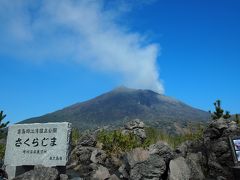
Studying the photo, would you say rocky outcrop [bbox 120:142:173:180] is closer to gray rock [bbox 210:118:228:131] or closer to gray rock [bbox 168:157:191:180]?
gray rock [bbox 168:157:191:180]

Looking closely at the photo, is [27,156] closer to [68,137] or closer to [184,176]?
[68,137]

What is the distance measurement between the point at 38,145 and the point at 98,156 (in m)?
3.19

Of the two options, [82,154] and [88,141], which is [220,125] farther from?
[88,141]

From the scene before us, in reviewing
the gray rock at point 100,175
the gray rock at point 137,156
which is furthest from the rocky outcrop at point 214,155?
the gray rock at point 100,175

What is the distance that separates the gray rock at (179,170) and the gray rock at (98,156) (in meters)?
4.52

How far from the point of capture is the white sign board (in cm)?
1163

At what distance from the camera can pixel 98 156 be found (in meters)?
14.2

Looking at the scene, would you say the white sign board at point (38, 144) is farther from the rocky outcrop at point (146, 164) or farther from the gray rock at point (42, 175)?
the rocky outcrop at point (146, 164)

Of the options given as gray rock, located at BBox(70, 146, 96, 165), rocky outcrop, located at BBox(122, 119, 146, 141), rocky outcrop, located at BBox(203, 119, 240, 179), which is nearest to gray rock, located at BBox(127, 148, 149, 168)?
rocky outcrop, located at BBox(203, 119, 240, 179)

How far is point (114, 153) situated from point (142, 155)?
12.7ft

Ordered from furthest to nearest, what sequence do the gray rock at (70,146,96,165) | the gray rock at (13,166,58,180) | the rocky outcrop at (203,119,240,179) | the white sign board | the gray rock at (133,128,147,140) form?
the gray rock at (133,128,147,140), the gray rock at (70,146,96,165), the white sign board, the rocky outcrop at (203,119,240,179), the gray rock at (13,166,58,180)

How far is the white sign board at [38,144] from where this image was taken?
1163cm

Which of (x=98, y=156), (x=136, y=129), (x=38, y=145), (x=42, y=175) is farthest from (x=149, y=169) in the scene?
(x=136, y=129)

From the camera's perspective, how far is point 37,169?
33.2 ft
